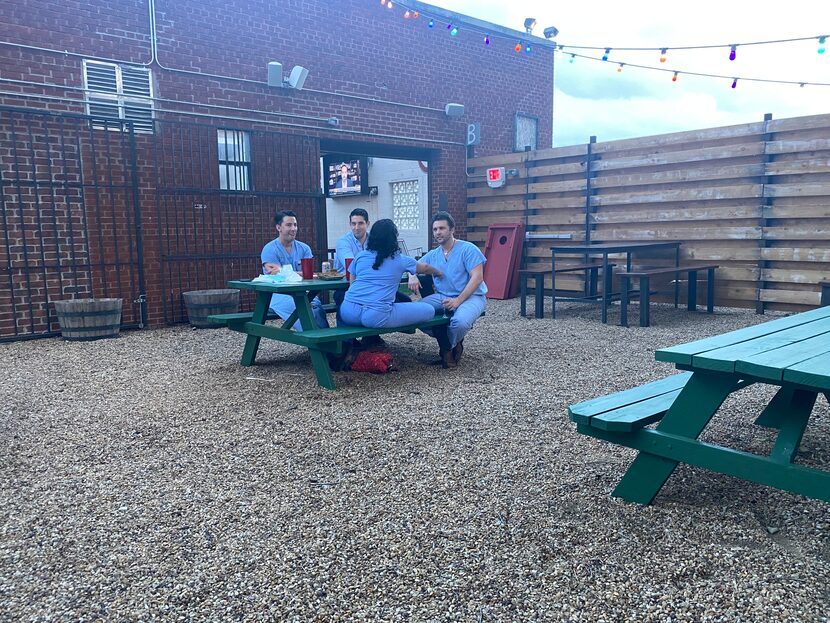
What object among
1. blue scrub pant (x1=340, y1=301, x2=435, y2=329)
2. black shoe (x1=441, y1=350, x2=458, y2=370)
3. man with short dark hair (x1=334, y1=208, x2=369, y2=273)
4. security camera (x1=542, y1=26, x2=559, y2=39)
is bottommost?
black shoe (x1=441, y1=350, x2=458, y2=370)

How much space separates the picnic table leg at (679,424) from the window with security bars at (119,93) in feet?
24.2

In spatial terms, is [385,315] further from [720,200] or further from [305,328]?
[720,200]

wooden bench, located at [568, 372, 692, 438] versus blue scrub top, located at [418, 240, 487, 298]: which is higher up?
blue scrub top, located at [418, 240, 487, 298]

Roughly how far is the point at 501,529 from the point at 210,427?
2249mm

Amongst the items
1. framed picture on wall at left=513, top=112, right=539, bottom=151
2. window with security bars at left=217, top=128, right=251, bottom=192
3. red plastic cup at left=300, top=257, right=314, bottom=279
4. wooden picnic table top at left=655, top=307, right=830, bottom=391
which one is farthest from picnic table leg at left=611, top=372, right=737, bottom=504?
framed picture on wall at left=513, top=112, right=539, bottom=151

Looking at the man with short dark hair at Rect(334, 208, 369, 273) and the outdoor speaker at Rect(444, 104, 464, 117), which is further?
the outdoor speaker at Rect(444, 104, 464, 117)

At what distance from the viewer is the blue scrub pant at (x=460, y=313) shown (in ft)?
18.9

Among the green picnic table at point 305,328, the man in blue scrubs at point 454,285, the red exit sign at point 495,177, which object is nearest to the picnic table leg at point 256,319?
the green picnic table at point 305,328

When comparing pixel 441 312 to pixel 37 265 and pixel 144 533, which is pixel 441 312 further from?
pixel 37 265

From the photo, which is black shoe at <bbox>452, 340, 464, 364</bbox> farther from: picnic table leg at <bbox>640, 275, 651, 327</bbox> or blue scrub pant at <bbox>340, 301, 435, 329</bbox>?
picnic table leg at <bbox>640, 275, 651, 327</bbox>

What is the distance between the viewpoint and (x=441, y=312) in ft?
19.3

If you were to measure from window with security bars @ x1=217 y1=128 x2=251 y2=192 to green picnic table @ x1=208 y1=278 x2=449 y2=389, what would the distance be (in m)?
3.98

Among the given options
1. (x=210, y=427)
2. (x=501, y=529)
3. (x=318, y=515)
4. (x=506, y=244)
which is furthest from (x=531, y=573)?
(x=506, y=244)

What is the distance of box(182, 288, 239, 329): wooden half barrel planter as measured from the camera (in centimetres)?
840
